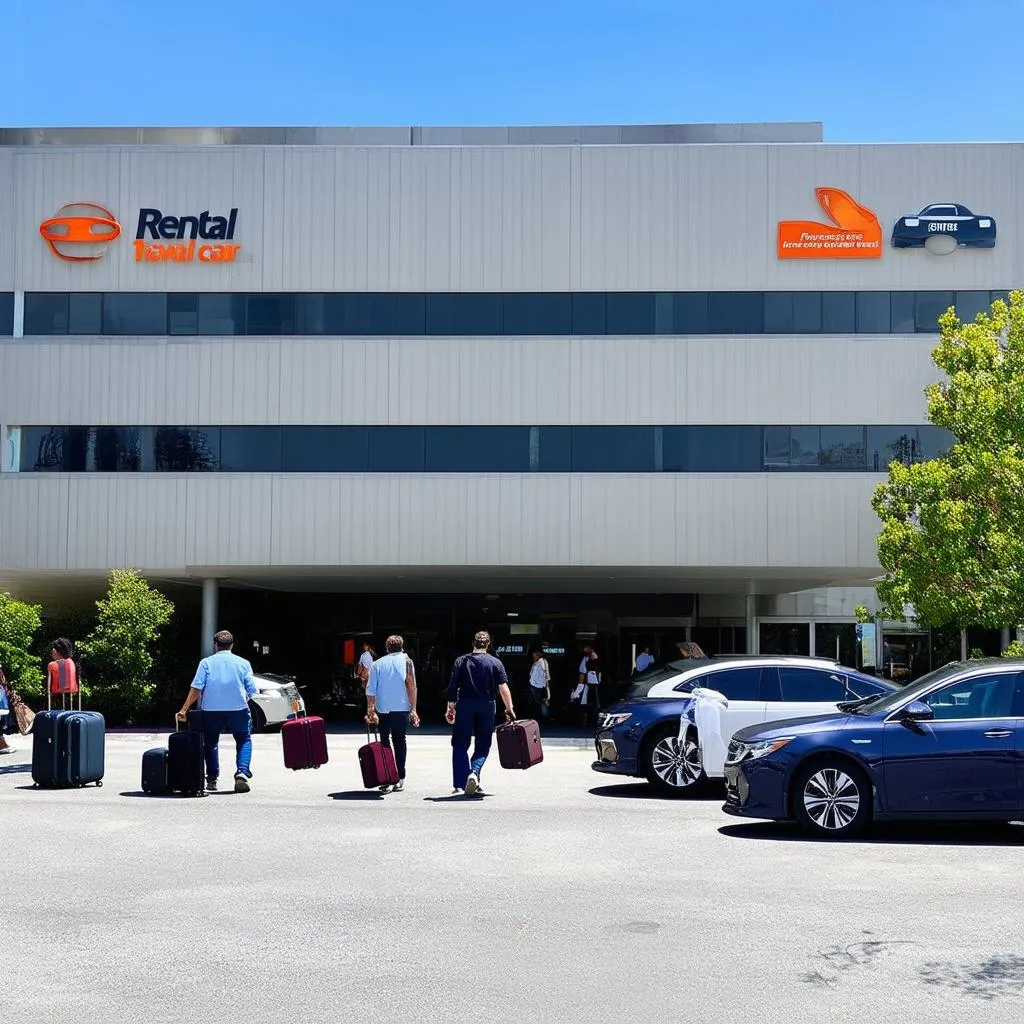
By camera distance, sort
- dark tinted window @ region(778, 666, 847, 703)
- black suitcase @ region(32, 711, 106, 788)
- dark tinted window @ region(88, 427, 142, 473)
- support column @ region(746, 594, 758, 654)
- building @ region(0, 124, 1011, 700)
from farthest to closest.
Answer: support column @ region(746, 594, 758, 654)
dark tinted window @ region(88, 427, 142, 473)
building @ region(0, 124, 1011, 700)
dark tinted window @ region(778, 666, 847, 703)
black suitcase @ region(32, 711, 106, 788)

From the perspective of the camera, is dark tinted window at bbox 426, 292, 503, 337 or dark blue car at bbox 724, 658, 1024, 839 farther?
dark tinted window at bbox 426, 292, 503, 337

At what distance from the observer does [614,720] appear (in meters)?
14.5

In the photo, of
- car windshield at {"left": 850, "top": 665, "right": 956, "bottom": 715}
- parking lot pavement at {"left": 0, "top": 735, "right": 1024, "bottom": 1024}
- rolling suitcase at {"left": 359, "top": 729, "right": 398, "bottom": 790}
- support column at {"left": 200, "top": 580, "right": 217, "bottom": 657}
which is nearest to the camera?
parking lot pavement at {"left": 0, "top": 735, "right": 1024, "bottom": 1024}

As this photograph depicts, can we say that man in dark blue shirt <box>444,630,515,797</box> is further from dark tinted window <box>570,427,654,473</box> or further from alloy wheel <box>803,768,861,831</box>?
dark tinted window <box>570,427,654,473</box>

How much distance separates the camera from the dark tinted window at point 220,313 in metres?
26.7

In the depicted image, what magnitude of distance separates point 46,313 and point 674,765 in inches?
714

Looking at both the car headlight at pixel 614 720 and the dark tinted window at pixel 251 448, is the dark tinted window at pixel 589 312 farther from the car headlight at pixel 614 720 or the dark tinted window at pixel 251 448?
the car headlight at pixel 614 720

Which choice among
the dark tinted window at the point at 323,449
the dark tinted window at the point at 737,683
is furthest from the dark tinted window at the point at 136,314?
the dark tinted window at the point at 737,683

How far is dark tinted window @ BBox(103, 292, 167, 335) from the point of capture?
26750 millimetres

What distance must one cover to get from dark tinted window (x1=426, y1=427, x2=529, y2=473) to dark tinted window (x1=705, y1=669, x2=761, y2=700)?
1202cm

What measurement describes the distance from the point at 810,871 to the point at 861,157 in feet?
64.6

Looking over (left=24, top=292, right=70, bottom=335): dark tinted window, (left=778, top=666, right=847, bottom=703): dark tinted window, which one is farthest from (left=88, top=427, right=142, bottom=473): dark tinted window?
(left=778, top=666, right=847, bottom=703): dark tinted window

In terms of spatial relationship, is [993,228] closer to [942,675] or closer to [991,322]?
[991,322]

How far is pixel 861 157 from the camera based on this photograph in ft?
86.0
